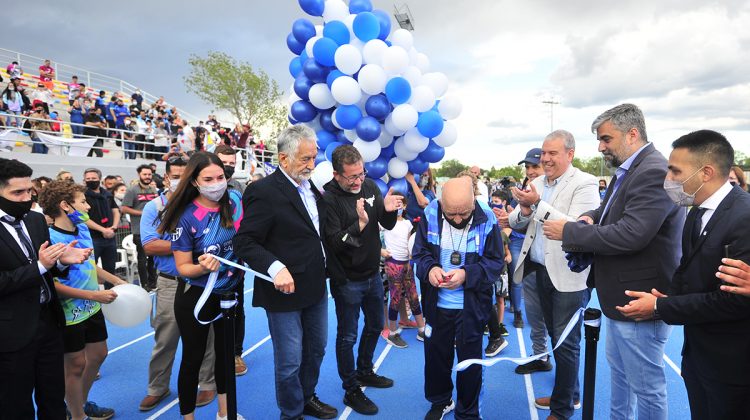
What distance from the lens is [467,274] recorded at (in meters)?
2.93

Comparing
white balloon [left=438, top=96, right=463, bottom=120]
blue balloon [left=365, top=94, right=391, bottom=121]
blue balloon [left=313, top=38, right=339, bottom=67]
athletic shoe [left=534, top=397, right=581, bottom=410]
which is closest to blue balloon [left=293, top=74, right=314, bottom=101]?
blue balloon [left=313, top=38, right=339, bottom=67]

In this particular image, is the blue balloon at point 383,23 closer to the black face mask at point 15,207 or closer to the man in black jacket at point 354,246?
the man in black jacket at point 354,246

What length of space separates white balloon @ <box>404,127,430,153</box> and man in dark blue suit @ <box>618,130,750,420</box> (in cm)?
428

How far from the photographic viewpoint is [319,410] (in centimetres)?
338

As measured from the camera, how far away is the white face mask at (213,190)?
9.12ft

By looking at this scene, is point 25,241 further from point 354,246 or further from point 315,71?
point 315,71

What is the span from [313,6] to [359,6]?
2.41 ft

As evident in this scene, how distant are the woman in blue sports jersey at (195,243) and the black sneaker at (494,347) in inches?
116

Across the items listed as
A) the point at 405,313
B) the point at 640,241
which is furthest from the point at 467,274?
the point at 405,313

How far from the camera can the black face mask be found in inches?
90.2

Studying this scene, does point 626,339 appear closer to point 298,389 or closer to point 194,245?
point 298,389

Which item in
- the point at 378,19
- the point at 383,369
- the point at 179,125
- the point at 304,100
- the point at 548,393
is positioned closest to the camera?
the point at 548,393

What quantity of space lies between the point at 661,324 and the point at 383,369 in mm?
2727

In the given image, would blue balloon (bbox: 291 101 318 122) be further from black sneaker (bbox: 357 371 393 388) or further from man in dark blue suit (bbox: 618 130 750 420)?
man in dark blue suit (bbox: 618 130 750 420)
